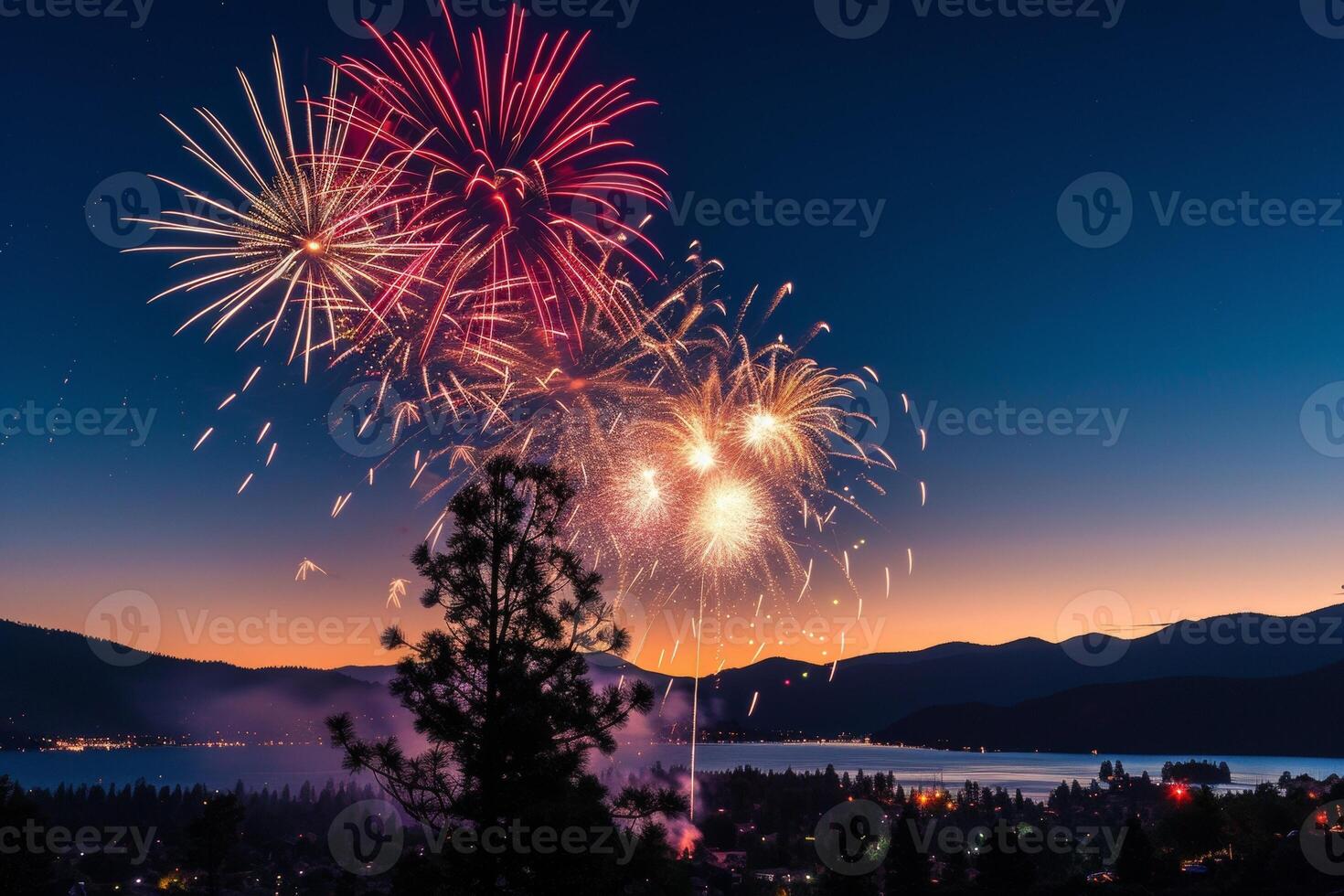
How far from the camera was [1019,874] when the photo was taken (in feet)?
147

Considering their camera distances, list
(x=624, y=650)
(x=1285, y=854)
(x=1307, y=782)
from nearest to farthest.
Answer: (x=624, y=650) < (x=1285, y=854) < (x=1307, y=782)

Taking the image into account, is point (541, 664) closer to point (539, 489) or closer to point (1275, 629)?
point (539, 489)

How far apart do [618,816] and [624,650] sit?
261 centimetres

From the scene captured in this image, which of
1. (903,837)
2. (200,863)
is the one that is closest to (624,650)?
(200,863)

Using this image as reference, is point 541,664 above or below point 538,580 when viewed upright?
below

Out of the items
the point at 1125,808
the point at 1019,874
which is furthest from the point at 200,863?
the point at 1125,808

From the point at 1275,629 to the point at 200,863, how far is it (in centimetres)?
4774

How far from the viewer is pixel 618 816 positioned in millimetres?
13898

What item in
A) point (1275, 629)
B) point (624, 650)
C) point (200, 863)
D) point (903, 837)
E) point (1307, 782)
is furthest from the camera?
point (1307, 782)

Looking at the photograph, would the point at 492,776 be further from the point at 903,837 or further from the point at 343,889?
the point at 343,889

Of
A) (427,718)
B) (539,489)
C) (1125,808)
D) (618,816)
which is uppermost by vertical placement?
(539,489)

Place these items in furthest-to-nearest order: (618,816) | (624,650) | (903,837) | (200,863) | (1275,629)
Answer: (903,837) < (200,863) < (1275,629) < (624,650) < (618,816)

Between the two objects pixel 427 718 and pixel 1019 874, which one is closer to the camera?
pixel 427 718

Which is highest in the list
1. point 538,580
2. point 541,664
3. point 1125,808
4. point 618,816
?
point 538,580
